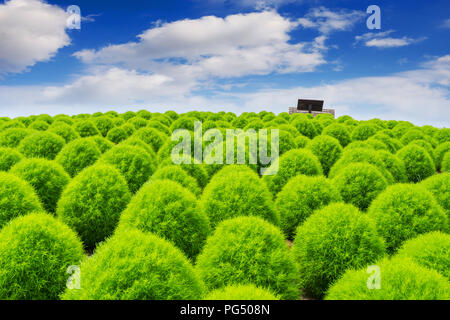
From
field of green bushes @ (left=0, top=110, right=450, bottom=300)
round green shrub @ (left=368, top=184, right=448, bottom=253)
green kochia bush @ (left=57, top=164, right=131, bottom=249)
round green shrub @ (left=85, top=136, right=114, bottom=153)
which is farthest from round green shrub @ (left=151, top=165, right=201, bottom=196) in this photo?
round green shrub @ (left=85, top=136, right=114, bottom=153)

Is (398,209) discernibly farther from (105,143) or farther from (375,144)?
(105,143)

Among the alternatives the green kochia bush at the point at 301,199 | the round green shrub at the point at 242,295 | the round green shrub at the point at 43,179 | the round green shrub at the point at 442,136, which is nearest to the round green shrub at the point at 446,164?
the round green shrub at the point at 442,136

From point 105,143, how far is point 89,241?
7.10m

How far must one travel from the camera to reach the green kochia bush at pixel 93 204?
29.4ft

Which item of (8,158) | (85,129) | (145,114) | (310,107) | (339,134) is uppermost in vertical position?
(310,107)

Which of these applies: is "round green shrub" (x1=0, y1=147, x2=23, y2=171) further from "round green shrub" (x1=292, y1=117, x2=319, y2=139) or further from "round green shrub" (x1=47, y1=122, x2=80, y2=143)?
"round green shrub" (x1=292, y1=117, x2=319, y2=139)

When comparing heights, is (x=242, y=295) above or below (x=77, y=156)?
below

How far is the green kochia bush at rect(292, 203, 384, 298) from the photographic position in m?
6.79

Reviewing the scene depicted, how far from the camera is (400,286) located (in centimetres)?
434

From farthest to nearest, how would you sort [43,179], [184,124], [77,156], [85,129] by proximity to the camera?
1. [184,124]
2. [85,129]
3. [77,156]
4. [43,179]

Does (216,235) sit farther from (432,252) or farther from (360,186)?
(360,186)

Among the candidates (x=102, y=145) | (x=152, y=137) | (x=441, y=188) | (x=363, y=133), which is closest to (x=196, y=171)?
(x=102, y=145)

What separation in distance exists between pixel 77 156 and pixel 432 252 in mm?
11544
